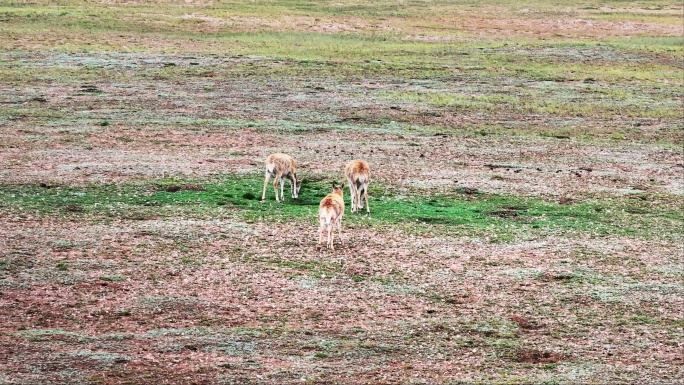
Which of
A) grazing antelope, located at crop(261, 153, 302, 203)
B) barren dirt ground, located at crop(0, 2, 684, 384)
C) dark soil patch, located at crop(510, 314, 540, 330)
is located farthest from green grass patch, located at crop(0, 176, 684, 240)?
dark soil patch, located at crop(510, 314, 540, 330)

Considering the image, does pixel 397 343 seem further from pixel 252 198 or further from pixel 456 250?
pixel 252 198

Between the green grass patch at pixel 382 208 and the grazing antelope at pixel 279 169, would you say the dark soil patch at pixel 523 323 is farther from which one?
the grazing antelope at pixel 279 169

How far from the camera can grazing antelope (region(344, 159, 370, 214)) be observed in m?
26.5

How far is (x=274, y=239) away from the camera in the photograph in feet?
Result: 80.6

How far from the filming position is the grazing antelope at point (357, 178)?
1045 inches

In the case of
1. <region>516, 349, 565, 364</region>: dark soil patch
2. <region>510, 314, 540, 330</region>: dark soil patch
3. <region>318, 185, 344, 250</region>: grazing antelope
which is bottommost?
<region>510, 314, 540, 330</region>: dark soil patch

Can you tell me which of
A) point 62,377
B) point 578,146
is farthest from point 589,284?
point 578,146

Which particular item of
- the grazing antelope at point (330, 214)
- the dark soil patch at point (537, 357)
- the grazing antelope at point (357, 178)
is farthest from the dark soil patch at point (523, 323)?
the grazing antelope at point (357, 178)

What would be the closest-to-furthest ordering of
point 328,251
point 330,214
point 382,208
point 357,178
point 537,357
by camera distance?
point 537,357
point 330,214
point 328,251
point 357,178
point 382,208

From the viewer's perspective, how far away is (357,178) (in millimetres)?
26578

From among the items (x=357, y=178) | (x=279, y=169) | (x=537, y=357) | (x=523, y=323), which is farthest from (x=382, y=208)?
(x=537, y=357)

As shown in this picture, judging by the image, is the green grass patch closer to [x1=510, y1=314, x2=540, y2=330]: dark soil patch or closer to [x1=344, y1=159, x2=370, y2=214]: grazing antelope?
[x1=344, y1=159, x2=370, y2=214]: grazing antelope

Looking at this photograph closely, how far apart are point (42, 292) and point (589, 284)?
10219mm

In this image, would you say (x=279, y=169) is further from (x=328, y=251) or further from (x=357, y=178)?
(x=328, y=251)
